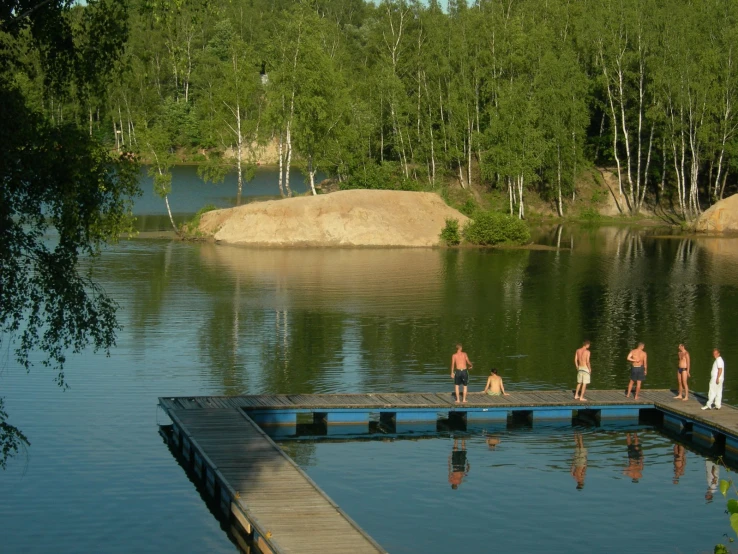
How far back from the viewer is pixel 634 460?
2919 centimetres

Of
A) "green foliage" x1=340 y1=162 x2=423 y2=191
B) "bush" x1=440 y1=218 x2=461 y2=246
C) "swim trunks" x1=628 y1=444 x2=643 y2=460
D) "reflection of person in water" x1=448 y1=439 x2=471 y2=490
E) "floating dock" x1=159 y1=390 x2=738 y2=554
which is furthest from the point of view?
"green foliage" x1=340 y1=162 x2=423 y2=191

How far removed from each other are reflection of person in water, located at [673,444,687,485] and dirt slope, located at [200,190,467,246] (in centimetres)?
4188

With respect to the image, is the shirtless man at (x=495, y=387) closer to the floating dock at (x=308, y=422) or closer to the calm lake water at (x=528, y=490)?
the floating dock at (x=308, y=422)

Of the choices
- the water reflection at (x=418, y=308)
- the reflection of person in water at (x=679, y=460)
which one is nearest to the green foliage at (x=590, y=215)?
the water reflection at (x=418, y=308)

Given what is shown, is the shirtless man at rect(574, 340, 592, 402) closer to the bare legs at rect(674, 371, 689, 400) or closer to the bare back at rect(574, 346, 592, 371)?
the bare back at rect(574, 346, 592, 371)

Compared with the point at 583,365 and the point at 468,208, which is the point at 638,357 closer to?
the point at 583,365

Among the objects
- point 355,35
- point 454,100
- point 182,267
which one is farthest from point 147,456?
point 355,35

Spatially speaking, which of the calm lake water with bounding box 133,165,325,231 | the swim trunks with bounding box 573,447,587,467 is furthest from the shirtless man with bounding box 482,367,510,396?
the calm lake water with bounding box 133,165,325,231

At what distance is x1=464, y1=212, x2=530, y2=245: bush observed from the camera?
72.1 metres

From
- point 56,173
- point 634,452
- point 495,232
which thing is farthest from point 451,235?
point 56,173

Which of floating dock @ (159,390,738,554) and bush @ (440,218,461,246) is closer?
floating dock @ (159,390,738,554)

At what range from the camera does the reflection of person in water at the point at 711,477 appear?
87.2 ft

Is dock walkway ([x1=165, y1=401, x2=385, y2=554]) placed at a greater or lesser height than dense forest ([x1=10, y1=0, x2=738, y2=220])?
lesser

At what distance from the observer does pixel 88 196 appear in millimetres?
20875
